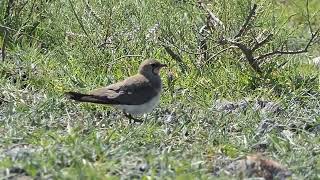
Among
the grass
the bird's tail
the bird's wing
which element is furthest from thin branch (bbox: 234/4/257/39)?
the bird's tail

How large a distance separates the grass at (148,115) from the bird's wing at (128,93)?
204 mm

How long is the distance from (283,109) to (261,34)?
1210 mm

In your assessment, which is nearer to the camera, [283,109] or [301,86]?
[283,109]

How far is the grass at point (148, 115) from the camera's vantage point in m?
5.61

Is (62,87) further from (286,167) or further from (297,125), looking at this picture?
(286,167)

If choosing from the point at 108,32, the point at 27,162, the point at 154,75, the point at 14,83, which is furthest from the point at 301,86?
the point at 27,162

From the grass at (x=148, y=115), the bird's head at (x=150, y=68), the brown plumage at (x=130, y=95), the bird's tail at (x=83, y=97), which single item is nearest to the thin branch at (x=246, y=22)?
the grass at (x=148, y=115)

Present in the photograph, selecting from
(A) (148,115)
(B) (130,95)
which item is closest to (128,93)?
(B) (130,95)

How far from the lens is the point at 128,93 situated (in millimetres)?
7004

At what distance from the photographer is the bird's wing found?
22.5 feet

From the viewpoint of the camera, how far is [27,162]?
538 cm

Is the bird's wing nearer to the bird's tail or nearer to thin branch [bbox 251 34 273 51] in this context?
the bird's tail

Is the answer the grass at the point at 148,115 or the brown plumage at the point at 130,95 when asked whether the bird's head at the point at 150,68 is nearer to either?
the brown plumage at the point at 130,95

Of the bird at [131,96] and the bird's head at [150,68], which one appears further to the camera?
the bird's head at [150,68]
